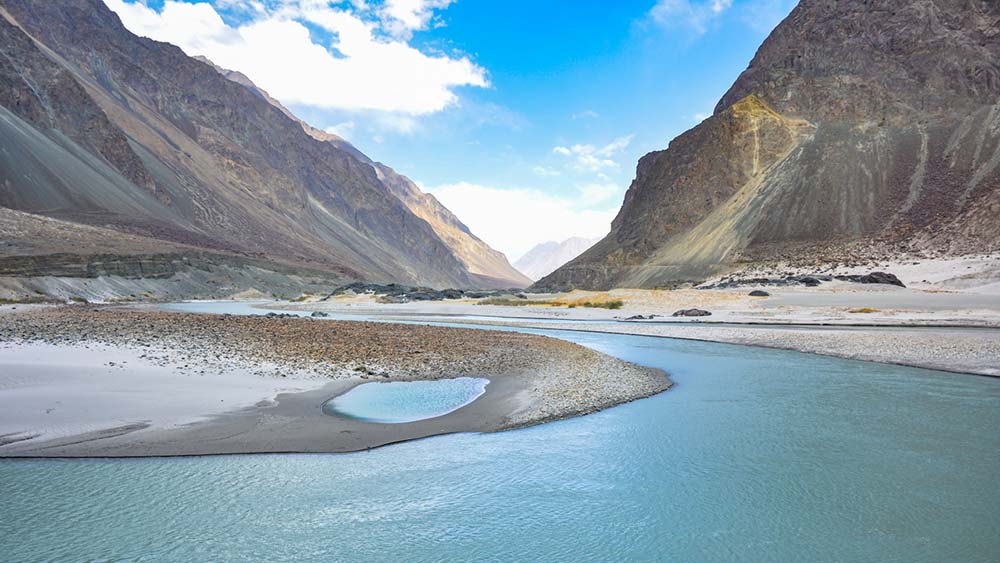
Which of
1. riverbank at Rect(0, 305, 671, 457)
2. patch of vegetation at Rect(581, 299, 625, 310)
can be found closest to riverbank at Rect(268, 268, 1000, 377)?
patch of vegetation at Rect(581, 299, 625, 310)

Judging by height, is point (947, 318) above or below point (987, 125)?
below

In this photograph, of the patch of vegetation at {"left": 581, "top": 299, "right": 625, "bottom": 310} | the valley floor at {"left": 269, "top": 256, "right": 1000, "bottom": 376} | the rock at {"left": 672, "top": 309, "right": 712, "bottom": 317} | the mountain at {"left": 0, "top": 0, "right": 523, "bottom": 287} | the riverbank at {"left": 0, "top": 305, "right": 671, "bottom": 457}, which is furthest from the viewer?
the mountain at {"left": 0, "top": 0, "right": 523, "bottom": 287}

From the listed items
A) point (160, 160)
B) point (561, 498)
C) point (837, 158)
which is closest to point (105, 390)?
point (561, 498)

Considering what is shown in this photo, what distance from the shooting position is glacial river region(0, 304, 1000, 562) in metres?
5.88

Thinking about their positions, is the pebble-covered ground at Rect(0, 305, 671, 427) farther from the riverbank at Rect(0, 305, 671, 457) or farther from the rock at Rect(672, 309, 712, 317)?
the rock at Rect(672, 309, 712, 317)

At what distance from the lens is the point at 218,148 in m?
143

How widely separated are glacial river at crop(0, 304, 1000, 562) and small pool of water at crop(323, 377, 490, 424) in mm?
1631

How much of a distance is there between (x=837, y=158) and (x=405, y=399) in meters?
82.5

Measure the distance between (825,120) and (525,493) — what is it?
96.5 metres

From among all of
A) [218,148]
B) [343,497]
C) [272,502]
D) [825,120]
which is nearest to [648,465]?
[343,497]

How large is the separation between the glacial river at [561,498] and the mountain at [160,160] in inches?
2371

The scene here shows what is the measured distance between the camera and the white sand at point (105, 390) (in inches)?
349

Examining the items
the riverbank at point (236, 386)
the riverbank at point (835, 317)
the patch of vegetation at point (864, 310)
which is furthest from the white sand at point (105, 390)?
the patch of vegetation at point (864, 310)

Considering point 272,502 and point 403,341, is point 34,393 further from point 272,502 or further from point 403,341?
point 403,341
